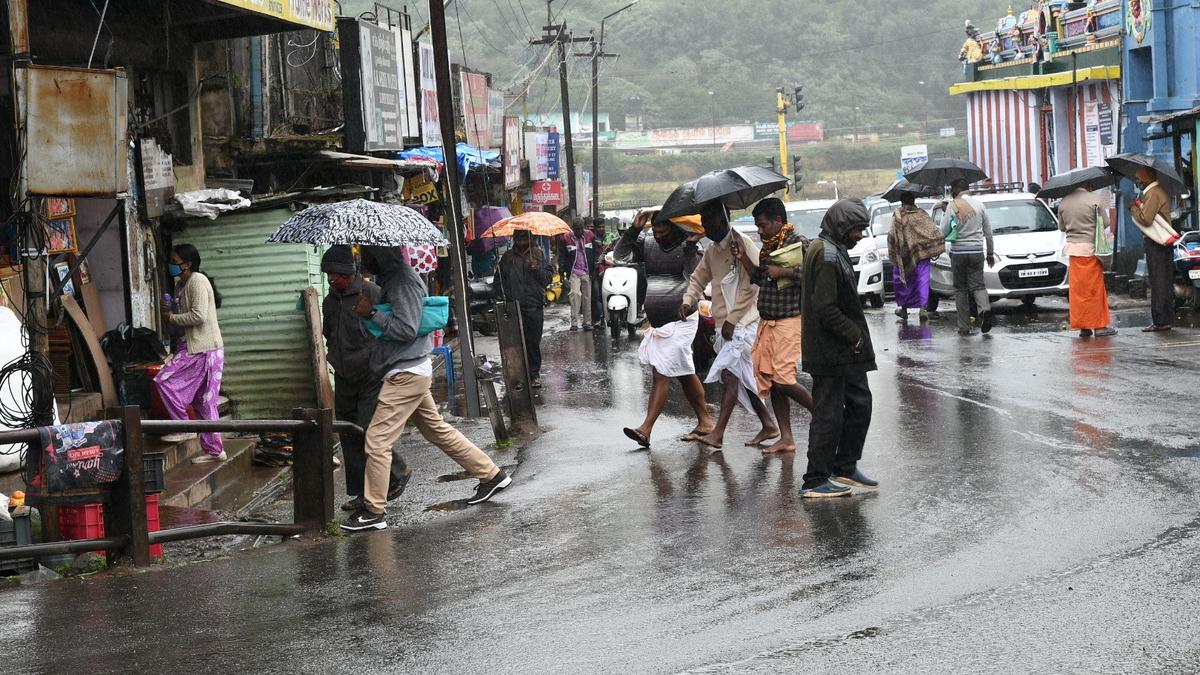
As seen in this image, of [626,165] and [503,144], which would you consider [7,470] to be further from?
[626,165]

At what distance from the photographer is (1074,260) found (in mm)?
16750

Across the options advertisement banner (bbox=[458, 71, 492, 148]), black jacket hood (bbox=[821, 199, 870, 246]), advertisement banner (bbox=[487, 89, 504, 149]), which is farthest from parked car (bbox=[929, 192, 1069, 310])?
advertisement banner (bbox=[487, 89, 504, 149])

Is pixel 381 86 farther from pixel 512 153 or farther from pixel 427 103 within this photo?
pixel 512 153

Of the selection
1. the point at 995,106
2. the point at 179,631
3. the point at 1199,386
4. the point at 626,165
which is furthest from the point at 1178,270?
the point at 626,165

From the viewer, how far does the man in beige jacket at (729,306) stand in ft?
34.8

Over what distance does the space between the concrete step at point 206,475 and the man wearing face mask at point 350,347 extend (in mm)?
1482

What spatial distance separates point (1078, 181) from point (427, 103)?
1127cm

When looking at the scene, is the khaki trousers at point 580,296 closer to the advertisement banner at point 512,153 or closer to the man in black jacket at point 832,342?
the advertisement banner at point 512,153

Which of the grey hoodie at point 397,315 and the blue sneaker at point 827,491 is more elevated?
the grey hoodie at point 397,315

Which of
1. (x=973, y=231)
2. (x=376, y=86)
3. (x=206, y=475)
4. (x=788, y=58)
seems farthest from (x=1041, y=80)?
(x=788, y=58)

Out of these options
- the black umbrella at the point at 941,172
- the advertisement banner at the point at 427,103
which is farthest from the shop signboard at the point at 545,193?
the black umbrella at the point at 941,172

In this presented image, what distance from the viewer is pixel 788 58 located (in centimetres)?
10912

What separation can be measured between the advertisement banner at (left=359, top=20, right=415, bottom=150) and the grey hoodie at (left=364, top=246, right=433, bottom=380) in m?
9.72

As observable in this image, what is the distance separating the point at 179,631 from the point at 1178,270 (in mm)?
16099
